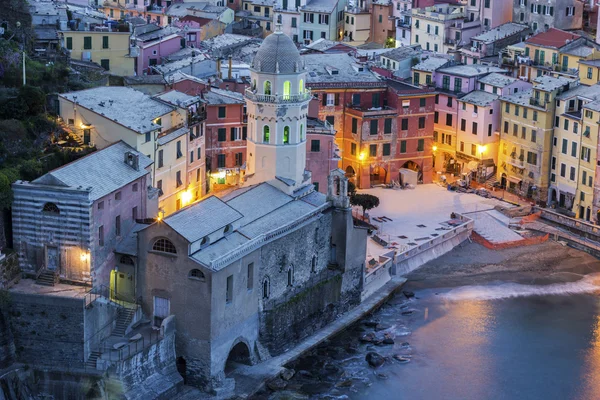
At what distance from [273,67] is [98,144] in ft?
38.8

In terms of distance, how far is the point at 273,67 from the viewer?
4013 inches

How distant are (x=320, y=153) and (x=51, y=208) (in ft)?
102

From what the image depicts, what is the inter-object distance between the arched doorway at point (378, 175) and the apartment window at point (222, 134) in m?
16.9

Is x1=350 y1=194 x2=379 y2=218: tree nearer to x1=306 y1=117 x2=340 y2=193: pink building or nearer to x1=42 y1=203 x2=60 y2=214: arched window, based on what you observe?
x1=306 y1=117 x2=340 y2=193: pink building

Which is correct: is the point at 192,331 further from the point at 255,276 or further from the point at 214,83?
the point at 214,83

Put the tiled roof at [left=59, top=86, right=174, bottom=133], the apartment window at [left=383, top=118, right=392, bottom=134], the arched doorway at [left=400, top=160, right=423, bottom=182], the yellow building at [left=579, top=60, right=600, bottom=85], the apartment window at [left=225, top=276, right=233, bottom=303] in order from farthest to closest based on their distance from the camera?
the arched doorway at [left=400, top=160, right=423, bottom=182] < the yellow building at [left=579, top=60, right=600, bottom=85] < the apartment window at [left=383, top=118, right=392, bottom=134] < the tiled roof at [left=59, top=86, right=174, bottom=133] < the apartment window at [left=225, top=276, right=233, bottom=303]

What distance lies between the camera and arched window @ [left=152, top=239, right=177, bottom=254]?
88887 millimetres

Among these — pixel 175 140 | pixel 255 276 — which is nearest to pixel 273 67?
pixel 175 140

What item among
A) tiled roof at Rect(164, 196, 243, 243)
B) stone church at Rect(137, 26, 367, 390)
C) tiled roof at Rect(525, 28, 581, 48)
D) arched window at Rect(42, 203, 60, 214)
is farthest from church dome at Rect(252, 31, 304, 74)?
tiled roof at Rect(525, 28, 581, 48)

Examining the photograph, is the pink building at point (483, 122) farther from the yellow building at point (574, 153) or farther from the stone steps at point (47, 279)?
the stone steps at point (47, 279)

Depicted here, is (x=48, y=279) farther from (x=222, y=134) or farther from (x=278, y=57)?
(x=222, y=134)

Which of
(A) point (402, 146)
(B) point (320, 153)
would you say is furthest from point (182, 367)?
(A) point (402, 146)

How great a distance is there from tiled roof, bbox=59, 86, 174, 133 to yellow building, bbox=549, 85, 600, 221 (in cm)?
3319

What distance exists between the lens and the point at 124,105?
10212 centimetres
